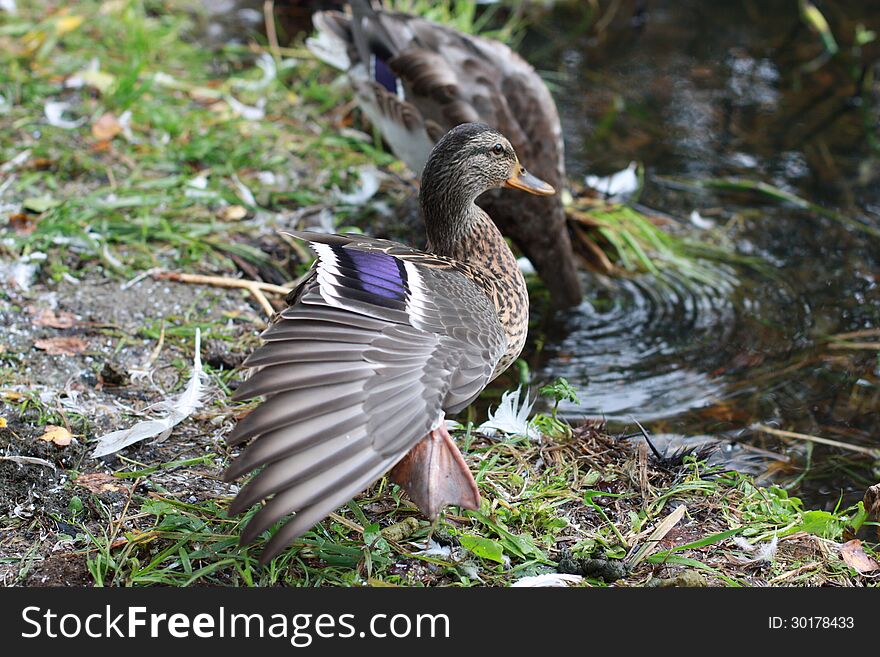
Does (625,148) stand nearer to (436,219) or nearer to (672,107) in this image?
(672,107)

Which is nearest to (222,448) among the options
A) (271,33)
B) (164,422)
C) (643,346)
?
(164,422)

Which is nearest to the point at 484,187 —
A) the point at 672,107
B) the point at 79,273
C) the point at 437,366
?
the point at 437,366

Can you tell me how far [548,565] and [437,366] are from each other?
0.63 meters

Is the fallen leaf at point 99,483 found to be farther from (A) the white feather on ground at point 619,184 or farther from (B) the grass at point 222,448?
(A) the white feather on ground at point 619,184

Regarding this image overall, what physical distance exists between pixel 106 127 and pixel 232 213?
95 centimetres

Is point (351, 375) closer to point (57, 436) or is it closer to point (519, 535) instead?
point (519, 535)

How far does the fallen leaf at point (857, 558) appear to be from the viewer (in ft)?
9.47

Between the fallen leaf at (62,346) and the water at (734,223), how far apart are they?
1.72 metres

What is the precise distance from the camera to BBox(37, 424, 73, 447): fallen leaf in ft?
10.3

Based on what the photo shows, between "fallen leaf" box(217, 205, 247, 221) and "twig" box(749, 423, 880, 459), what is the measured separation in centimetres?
232

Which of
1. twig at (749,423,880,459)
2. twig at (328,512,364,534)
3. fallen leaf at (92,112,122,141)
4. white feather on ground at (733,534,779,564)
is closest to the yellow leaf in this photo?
fallen leaf at (92,112,122,141)

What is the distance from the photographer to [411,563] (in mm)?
2793

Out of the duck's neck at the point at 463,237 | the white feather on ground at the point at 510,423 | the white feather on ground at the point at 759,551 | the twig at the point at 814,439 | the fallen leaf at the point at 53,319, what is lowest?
the fallen leaf at the point at 53,319

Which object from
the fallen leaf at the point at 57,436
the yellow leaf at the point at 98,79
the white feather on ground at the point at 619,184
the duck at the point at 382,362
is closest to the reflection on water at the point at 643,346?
the white feather on ground at the point at 619,184
